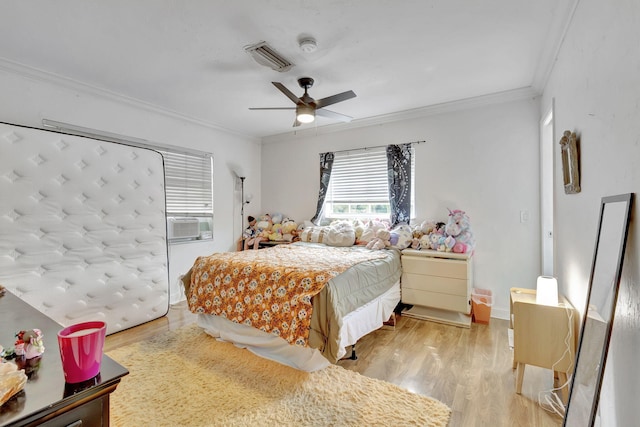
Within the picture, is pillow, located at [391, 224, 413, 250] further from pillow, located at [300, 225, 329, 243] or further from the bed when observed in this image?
pillow, located at [300, 225, 329, 243]

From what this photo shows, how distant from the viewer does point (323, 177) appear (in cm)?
438

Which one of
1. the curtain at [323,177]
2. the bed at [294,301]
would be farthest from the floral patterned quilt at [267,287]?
the curtain at [323,177]

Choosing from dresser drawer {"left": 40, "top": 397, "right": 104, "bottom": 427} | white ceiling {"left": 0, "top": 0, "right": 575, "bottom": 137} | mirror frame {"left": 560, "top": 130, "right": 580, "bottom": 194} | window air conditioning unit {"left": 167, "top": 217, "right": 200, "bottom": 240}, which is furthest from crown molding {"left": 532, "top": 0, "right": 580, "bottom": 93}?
window air conditioning unit {"left": 167, "top": 217, "right": 200, "bottom": 240}

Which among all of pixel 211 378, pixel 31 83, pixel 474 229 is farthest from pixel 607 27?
pixel 31 83

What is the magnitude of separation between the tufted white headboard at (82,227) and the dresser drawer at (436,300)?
8.90ft

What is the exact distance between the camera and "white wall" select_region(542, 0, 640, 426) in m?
0.99

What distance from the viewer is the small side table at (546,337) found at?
176 cm

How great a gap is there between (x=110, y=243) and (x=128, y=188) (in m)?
0.57

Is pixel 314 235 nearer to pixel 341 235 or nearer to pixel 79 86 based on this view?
pixel 341 235

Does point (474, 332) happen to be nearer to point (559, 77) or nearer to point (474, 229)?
point (474, 229)

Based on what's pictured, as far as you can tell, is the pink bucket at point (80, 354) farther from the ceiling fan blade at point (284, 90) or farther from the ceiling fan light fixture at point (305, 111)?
the ceiling fan light fixture at point (305, 111)

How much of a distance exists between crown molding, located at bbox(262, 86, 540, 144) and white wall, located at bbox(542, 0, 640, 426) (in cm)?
111

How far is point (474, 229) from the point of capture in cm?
335

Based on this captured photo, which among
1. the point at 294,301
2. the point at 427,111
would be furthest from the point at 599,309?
the point at 427,111
